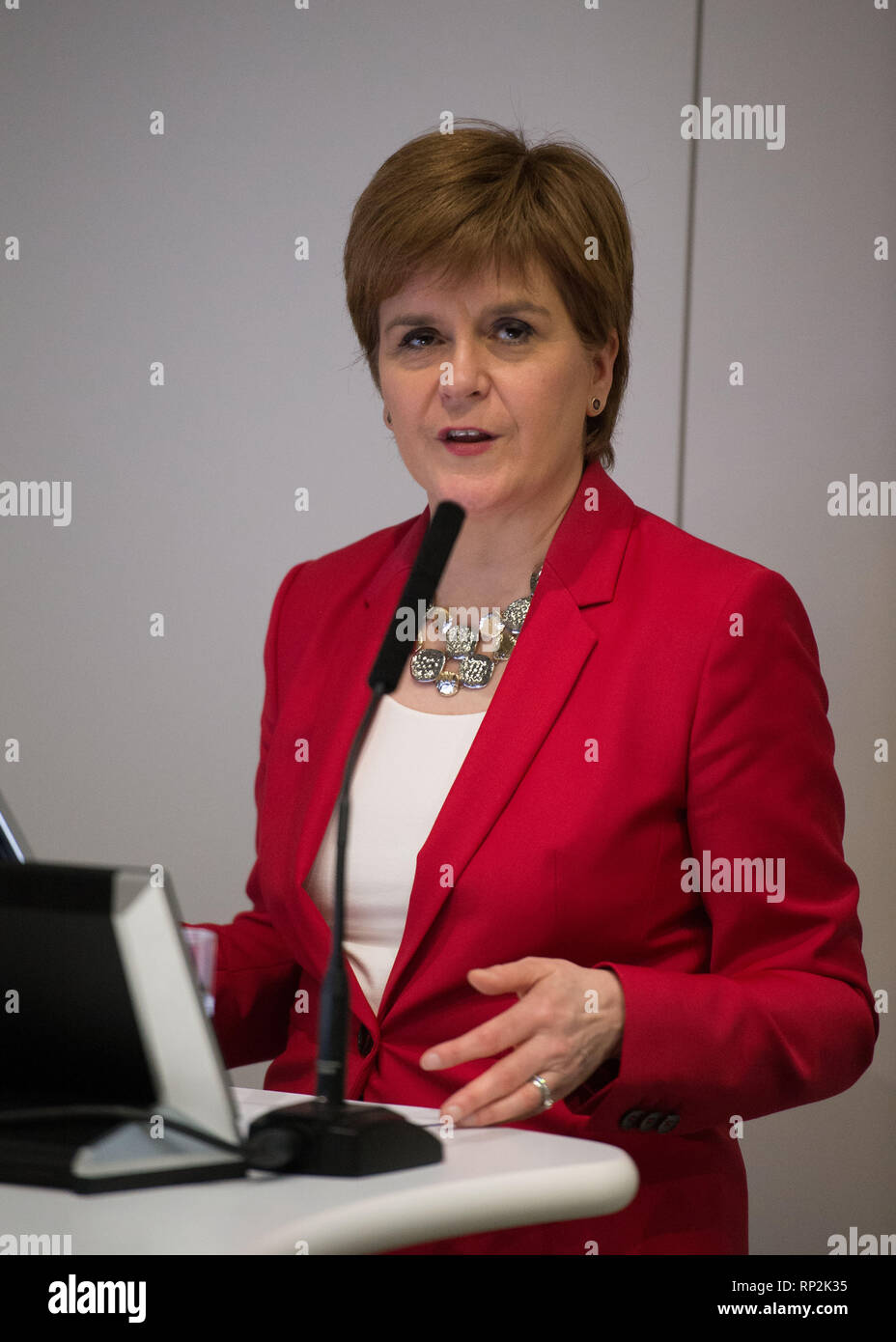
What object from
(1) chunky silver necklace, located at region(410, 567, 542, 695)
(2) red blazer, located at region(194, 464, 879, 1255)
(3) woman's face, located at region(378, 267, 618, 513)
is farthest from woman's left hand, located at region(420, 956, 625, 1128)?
(3) woman's face, located at region(378, 267, 618, 513)

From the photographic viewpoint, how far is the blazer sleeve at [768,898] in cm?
130

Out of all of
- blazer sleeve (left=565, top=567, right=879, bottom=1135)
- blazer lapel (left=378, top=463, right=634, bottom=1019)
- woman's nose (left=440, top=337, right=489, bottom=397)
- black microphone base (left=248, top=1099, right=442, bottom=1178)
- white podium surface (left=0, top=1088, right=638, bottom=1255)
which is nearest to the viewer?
white podium surface (left=0, top=1088, right=638, bottom=1255)

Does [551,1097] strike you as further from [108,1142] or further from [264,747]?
[264,747]

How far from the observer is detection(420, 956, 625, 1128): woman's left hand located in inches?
42.6

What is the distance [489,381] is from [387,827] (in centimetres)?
50

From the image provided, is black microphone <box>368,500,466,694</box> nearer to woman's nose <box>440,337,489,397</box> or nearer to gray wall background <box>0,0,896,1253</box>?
woman's nose <box>440,337,489,397</box>

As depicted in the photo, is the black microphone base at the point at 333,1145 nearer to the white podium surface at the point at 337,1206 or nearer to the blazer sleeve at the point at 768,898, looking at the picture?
the white podium surface at the point at 337,1206

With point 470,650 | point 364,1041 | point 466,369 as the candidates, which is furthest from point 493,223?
point 364,1041

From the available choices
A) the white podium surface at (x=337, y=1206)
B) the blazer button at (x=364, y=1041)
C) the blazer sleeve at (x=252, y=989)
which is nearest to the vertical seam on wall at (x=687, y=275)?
the blazer sleeve at (x=252, y=989)

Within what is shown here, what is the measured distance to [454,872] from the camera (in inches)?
56.3

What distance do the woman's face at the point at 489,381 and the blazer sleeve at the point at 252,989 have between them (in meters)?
0.52

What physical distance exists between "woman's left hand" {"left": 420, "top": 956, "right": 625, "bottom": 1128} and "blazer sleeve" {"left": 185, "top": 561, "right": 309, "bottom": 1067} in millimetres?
542
